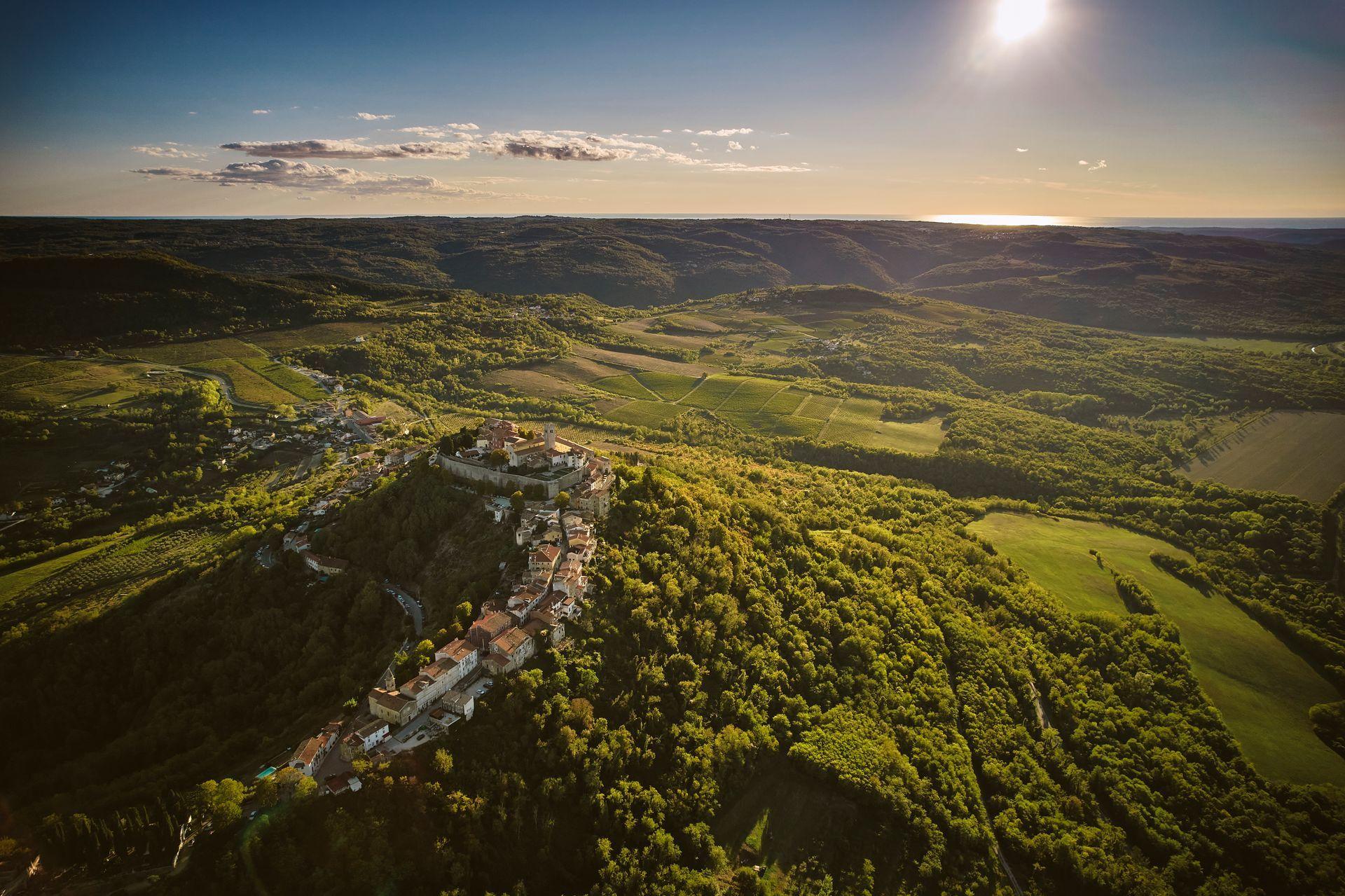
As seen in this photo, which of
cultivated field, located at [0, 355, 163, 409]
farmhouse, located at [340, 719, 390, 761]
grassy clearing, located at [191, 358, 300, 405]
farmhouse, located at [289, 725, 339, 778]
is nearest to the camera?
farmhouse, located at [289, 725, 339, 778]

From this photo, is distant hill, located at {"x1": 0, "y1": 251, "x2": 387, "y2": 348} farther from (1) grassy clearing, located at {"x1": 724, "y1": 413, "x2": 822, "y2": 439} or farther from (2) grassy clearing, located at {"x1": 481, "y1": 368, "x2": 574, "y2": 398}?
(1) grassy clearing, located at {"x1": 724, "y1": 413, "x2": 822, "y2": 439}

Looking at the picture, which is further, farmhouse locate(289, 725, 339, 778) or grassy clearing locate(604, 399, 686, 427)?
grassy clearing locate(604, 399, 686, 427)

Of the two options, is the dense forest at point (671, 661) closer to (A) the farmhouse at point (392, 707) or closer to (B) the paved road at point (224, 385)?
(B) the paved road at point (224, 385)

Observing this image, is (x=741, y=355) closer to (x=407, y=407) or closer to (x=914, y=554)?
(x=407, y=407)

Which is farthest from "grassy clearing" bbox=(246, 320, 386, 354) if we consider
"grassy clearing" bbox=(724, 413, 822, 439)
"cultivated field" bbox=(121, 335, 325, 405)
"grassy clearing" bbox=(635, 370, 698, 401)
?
"grassy clearing" bbox=(724, 413, 822, 439)

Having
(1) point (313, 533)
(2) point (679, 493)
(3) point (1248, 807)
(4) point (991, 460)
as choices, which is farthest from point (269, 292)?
(3) point (1248, 807)

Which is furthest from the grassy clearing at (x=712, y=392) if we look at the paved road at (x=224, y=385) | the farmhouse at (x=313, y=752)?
the farmhouse at (x=313, y=752)

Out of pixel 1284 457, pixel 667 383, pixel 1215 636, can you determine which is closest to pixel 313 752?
pixel 1215 636
